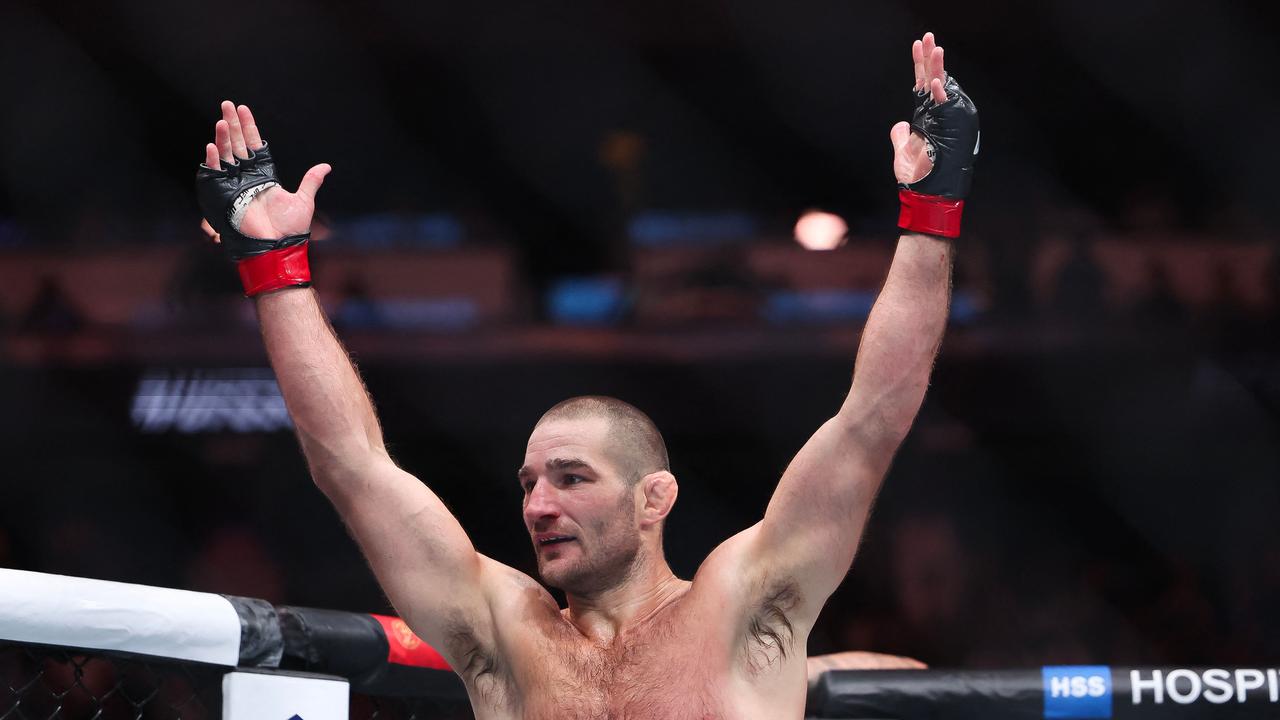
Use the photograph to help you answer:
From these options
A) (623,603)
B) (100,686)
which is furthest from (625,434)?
(100,686)

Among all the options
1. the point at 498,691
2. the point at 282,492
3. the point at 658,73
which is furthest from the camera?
the point at 658,73

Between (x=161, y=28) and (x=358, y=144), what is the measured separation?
1.02 m

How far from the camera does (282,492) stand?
5172 millimetres

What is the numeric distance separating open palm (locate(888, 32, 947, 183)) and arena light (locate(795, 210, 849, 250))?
3713 mm

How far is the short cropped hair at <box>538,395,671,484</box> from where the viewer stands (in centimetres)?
174

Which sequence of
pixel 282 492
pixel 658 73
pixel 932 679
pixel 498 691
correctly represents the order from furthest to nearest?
1. pixel 658 73
2. pixel 282 492
3. pixel 932 679
4. pixel 498 691

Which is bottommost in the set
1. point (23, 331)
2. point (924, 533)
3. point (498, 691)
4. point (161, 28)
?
point (498, 691)

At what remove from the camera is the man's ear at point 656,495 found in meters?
1.75

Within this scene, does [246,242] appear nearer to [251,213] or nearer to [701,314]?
[251,213]

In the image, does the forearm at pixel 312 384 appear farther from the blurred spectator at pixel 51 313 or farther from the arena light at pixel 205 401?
the blurred spectator at pixel 51 313

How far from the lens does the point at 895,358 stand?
1.48m

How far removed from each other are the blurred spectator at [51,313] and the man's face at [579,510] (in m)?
3.54

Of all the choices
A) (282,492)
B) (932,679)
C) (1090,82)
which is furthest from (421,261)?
(932,679)

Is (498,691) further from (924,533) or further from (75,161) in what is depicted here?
(75,161)
